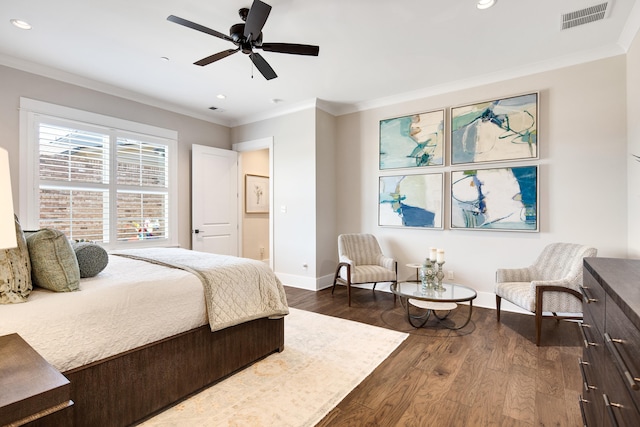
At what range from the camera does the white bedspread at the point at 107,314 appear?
4.51 ft

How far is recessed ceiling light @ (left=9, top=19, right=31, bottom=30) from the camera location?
8.71 ft

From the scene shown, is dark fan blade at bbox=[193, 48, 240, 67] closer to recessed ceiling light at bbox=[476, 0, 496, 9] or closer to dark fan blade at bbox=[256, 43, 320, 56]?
dark fan blade at bbox=[256, 43, 320, 56]

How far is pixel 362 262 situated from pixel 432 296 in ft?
4.89

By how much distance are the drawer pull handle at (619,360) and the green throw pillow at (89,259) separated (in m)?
2.45

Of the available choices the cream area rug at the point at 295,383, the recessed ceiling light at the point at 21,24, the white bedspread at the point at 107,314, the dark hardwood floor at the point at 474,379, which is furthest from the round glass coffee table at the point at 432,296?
the recessed ceiling light at the point at 21,24

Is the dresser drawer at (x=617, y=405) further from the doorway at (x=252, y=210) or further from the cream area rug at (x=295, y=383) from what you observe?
the doorway at (x=252, y=210)

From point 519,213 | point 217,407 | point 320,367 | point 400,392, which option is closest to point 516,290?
point 519,213

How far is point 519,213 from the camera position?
3.56 metres

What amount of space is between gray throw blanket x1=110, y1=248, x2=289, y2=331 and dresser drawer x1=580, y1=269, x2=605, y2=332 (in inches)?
73.4

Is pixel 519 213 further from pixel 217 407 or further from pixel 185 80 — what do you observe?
pixel 185 80

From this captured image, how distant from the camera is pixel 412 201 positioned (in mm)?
4293

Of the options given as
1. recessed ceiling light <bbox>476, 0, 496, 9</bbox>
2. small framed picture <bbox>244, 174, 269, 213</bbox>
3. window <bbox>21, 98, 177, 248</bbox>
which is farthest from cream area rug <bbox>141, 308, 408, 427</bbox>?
small framed picture <bbox>244, 174, 269, 213</bbox>

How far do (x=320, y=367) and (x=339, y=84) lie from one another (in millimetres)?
3312

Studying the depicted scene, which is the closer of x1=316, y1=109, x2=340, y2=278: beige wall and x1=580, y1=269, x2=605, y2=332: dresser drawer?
x1=580, y1=269, x2=605, y2=332: dresser drawer
